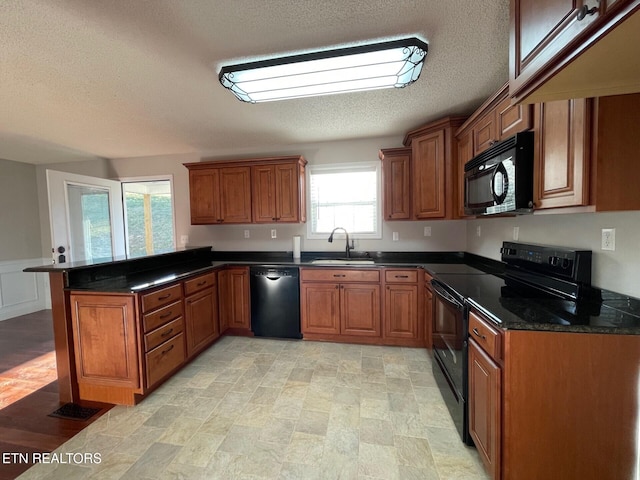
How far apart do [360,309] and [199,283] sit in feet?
5.79

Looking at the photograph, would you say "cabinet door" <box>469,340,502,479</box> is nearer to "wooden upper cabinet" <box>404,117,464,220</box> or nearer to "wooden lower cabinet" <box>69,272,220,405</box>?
"wooden upper cabinet" <box>404,117,464,220</box>

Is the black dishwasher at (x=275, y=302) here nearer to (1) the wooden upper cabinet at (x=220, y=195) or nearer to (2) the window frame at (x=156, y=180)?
(1) the wooden upper cabinet at (x=220, y=195)

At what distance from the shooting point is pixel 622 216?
133 cm

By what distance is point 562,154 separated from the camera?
1.29 metres

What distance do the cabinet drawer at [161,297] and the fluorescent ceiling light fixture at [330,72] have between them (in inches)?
67.4

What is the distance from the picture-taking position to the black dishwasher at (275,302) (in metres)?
3.16

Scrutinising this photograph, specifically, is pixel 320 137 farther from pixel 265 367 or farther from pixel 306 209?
pixel 265 367

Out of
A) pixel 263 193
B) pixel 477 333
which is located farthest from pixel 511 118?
pixel 263 193

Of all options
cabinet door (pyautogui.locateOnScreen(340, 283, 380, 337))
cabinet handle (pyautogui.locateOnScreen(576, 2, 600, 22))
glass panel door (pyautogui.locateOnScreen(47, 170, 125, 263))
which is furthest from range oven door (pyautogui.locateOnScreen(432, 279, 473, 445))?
glass panel door (pyautogui.locateOnScreen(47, 170, 125, 263))

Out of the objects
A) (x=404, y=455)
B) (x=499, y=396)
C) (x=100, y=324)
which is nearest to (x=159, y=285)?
(x=100, y=324)

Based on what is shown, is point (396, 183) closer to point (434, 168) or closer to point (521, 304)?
point (434, 168)

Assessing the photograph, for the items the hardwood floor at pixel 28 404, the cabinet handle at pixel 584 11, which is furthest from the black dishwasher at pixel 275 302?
the cabinet handle at pixel 584 11

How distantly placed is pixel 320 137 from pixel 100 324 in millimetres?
2880

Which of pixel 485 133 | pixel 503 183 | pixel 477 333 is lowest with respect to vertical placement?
pixel 477 333
